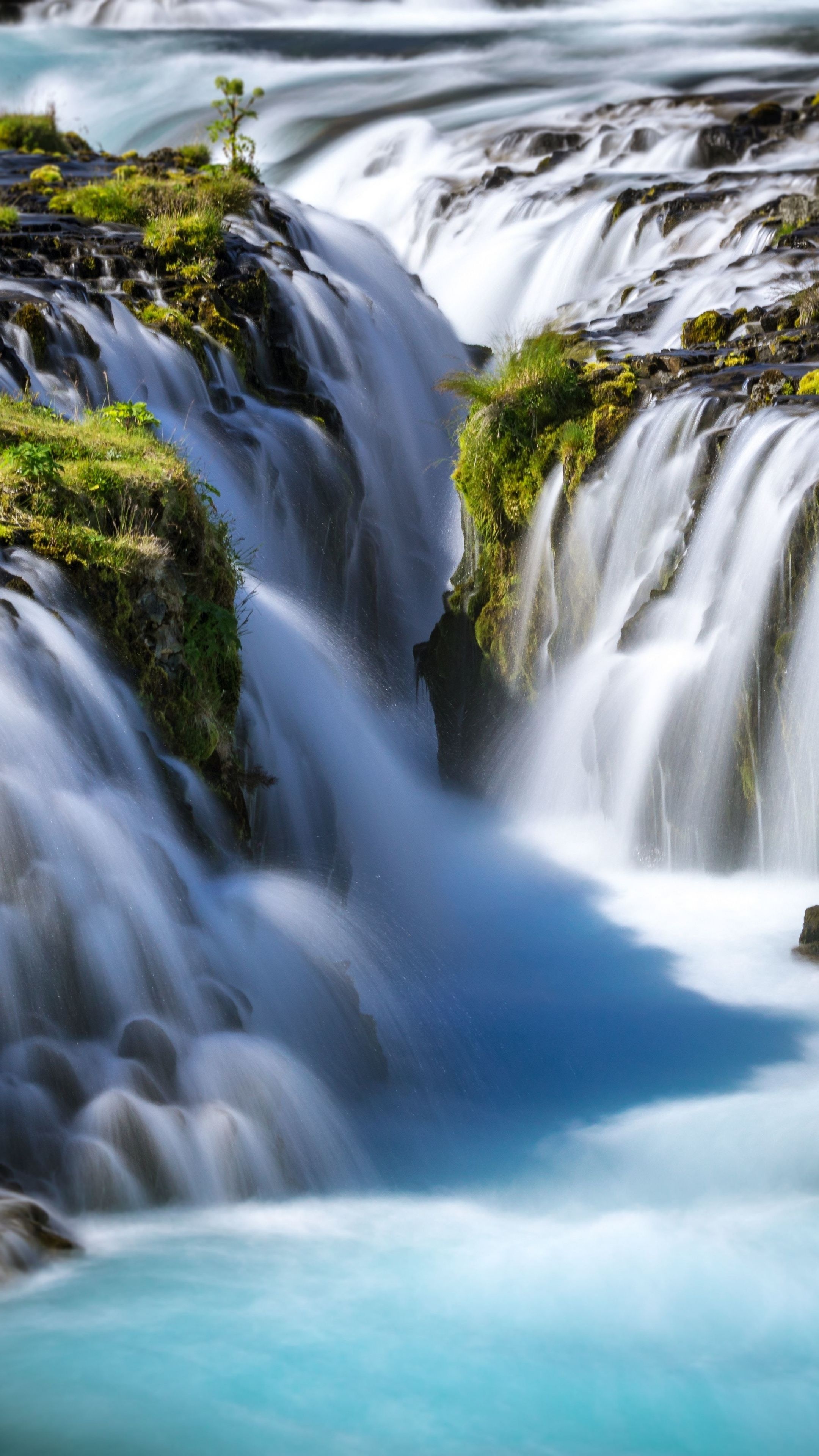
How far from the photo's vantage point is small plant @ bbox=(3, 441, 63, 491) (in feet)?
21.3

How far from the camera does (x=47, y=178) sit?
1498 cm

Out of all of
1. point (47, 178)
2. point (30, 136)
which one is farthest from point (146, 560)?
point (30, 136)

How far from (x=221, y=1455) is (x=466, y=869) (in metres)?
5.38

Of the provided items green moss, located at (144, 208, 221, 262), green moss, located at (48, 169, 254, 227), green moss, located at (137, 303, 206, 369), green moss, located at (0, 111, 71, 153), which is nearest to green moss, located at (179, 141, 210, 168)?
green moss, located at (0, 111, 71, 153)

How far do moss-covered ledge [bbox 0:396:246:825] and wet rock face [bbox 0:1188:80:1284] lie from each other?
239 cm

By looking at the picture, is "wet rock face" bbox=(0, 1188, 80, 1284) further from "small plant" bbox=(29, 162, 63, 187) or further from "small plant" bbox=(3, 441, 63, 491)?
"small plant" bbox=(29, 162, 63, 187)

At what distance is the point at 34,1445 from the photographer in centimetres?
368

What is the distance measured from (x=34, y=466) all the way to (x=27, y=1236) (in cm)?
352

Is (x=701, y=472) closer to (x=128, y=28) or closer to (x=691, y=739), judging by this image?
(x=691, y=739)

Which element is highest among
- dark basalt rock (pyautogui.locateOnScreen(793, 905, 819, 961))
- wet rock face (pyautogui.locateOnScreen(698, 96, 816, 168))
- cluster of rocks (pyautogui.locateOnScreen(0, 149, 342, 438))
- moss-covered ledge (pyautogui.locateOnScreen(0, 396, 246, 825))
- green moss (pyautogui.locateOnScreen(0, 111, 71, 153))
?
wet rock face (pyautogui.locateOnScreen(698, 96, 816, 168))

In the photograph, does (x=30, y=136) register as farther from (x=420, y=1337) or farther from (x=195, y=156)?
(x=420, y=1337)

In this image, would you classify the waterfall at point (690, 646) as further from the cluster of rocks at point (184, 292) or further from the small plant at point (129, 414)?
the small plant at point (129, 414)

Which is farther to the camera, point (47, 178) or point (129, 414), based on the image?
point (47, 178)

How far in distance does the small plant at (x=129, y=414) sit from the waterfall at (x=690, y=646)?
123 inches
